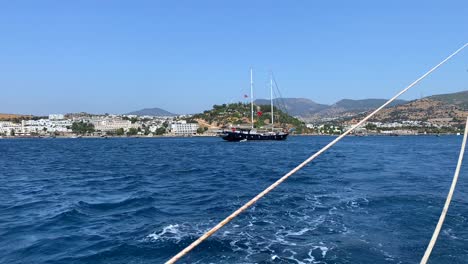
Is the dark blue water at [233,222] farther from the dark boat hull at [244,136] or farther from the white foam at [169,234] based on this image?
the dark boat hull at [244,136]

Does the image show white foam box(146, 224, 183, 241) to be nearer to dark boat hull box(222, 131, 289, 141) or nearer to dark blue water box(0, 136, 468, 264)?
dark blue water box(0, 136, 468, 264)

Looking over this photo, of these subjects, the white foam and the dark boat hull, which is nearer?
the white foam

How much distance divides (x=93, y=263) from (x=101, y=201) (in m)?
8.10

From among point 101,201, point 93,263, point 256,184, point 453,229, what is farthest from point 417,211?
point 101,201

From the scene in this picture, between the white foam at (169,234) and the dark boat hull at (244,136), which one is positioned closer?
the white foam at (169,234)

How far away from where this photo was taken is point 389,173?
2706 centimetres

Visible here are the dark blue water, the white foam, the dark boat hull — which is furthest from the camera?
the dark boat hull

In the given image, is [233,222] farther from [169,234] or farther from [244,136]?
[244,136]

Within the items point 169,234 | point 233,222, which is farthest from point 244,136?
point 169,234

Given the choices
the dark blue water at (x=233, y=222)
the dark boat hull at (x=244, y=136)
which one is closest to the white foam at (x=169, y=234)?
the dark blue water at (x=233, y=222)

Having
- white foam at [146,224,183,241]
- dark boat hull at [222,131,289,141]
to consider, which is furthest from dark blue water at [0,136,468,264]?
dark boat hull at [222,131,289,141]

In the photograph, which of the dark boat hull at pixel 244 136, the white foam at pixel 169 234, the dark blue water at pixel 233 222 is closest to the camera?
the dark blue water at pixel 233 222

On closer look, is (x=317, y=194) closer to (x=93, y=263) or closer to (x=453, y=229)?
(x=453, y=229)

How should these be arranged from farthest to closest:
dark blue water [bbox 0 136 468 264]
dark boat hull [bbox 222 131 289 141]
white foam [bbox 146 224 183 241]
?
1. dark boat hull [bbox 222 131 289 141]
2. white foam [bbox 146 224 183 241]
3. dark blue water [bbox 0 136 468 264]
